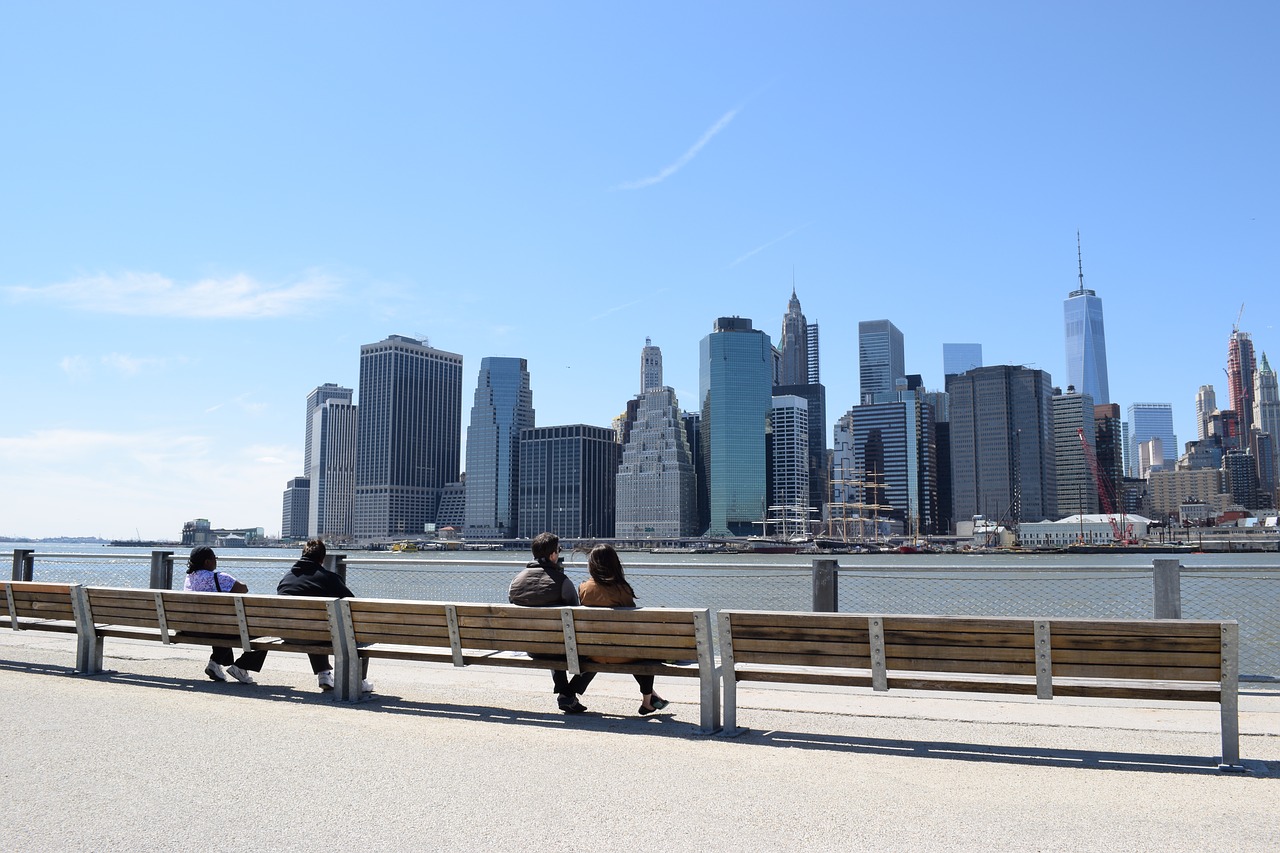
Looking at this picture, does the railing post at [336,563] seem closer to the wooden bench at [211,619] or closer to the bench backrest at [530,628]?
the wooden bench at [211,619]

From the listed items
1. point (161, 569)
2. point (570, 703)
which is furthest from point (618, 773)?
point (161, 569)

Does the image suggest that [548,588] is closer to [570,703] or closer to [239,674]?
[570,703]

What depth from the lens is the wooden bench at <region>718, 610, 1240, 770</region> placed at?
6086 mm

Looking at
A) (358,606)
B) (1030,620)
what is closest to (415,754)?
(358,606)

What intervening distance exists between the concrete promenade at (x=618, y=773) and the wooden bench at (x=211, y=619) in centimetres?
55

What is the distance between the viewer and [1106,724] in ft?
23.9

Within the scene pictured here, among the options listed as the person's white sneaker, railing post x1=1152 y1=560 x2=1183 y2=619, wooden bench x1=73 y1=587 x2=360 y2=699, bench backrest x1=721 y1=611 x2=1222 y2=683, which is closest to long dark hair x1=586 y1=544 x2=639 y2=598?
bench backrest x1=721 y1=611 x2=1222 y2=683

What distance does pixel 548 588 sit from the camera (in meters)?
8.37

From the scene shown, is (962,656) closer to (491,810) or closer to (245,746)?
(491,810)

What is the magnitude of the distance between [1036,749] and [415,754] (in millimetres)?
4165

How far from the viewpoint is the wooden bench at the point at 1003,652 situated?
20.0ft

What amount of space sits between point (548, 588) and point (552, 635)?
2.33 ft

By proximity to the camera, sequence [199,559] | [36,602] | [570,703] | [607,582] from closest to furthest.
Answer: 1. [570,703]
2. [607,582]
3. [199,559]
4. [36,602]

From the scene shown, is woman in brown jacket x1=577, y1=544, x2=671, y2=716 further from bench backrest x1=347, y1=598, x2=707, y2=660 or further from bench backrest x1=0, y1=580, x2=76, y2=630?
bench backrest x1=0, y1=580, x2=76, y2=630
